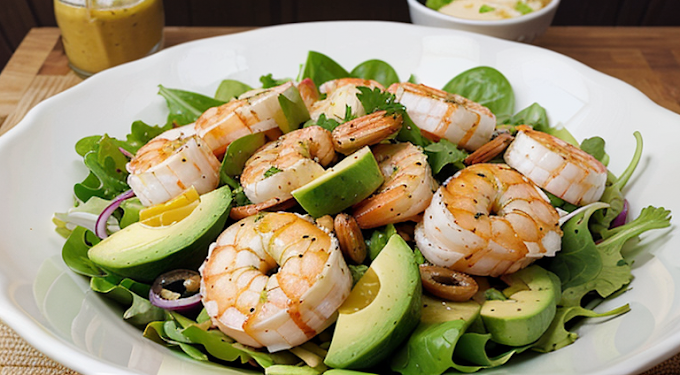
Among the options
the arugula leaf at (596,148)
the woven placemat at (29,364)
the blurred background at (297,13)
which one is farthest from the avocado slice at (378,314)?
the blurred background at (297,13)

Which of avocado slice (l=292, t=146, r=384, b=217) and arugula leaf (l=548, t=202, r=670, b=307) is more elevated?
avocado slice (l=292, t=146, r=384, b=217)

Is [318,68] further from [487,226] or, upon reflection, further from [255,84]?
[487,226]

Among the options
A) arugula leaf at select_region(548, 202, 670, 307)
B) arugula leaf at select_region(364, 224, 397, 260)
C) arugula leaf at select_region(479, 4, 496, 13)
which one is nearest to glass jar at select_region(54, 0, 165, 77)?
arugula leaf at select_region(479, 4, 496, 13)

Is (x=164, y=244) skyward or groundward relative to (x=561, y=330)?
skyward

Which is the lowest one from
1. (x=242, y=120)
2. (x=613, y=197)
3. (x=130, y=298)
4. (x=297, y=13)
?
(x=297, y=13)

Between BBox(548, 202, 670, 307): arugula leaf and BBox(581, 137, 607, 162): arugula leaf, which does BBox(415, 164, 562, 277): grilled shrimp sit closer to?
BBox(548, 202, 670, 307): arugula leaf

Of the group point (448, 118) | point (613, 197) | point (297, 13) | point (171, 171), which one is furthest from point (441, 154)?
point (297, 13)

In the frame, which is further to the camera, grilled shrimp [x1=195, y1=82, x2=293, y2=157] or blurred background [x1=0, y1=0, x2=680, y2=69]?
blurred background [x1=0, y1=0, x2=680, y2=69]

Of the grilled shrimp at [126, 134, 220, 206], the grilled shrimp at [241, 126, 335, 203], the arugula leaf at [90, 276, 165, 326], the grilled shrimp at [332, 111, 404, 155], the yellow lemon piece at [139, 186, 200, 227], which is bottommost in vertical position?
the arugula leaf at [90, 276, 165, 326]
